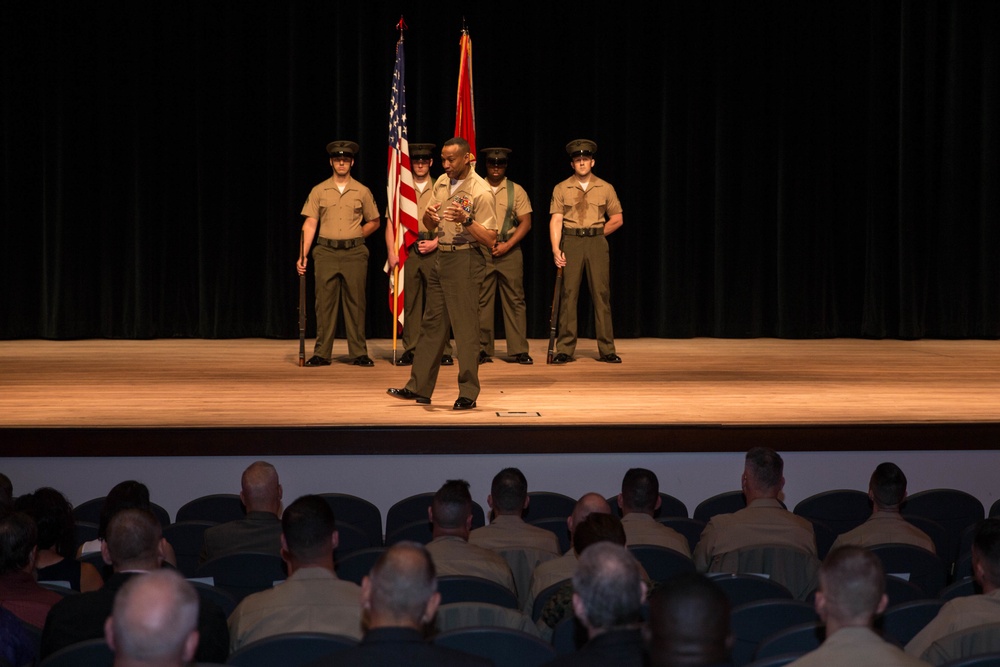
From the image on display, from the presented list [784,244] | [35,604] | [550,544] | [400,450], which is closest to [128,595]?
[35,604]

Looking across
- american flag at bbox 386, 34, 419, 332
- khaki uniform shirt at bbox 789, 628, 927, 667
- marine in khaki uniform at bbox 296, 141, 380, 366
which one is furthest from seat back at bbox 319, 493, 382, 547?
marine in khaki uniform at bbox 296, 141, 380, 366

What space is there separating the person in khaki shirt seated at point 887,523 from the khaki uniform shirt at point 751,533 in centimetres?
13

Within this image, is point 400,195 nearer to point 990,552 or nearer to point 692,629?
point 990,552

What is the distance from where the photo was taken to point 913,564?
3.64 metres

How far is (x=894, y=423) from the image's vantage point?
19.9 ft

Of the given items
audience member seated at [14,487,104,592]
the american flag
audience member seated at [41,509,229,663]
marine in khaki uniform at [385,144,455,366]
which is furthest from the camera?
marine in khaki uniform at [385,144,455,366]

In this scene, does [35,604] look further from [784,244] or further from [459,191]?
[784,244]

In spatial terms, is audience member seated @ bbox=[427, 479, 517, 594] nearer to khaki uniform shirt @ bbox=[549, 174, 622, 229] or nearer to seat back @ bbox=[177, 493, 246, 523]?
seat back @ bbox=[177, 493, 246, 523]

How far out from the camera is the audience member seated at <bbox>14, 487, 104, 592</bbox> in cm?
358

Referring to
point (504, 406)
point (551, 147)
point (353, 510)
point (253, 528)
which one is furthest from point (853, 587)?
point (551, 147)

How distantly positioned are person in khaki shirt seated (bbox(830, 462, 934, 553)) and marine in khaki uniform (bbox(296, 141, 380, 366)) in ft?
16.5

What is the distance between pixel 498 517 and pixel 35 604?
5.16 ft

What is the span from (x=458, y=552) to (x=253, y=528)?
31.6 inches

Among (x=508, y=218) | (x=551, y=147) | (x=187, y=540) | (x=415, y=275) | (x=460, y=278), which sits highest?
(x=551, y=147)
